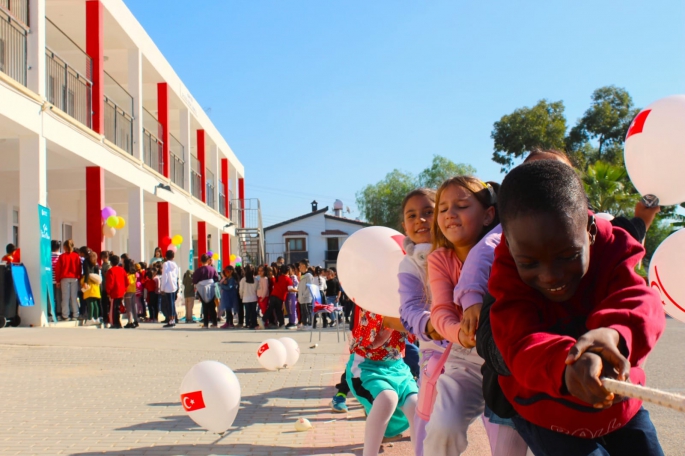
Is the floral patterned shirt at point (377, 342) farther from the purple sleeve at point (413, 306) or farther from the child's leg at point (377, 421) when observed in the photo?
the purple sleeve at point (413, 306)

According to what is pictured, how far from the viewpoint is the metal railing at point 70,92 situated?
1576 centimetres

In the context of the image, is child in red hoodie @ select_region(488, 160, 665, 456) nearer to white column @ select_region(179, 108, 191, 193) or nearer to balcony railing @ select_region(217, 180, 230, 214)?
white column @ select_region(179, 108, 191, 193)

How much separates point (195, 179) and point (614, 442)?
30312mm

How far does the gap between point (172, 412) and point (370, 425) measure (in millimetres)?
3161

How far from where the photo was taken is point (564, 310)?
191 cm

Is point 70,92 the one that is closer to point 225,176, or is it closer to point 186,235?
point 186,235

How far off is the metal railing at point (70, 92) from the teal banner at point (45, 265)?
331 centimetres

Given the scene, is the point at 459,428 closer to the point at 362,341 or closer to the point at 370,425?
the point at 370,425

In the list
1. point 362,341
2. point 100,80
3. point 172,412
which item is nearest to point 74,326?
point 100,80

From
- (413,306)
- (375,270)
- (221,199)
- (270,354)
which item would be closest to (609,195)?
(270,354)

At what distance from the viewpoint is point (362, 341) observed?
460 cm

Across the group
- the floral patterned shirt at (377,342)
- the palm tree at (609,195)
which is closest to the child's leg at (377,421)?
the floral patterned shirt at (377,342)

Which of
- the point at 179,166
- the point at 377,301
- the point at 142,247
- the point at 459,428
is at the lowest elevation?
the point at 459,428

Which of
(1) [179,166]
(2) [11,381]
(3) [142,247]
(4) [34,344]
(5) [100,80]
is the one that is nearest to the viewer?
(2) [11,381]
